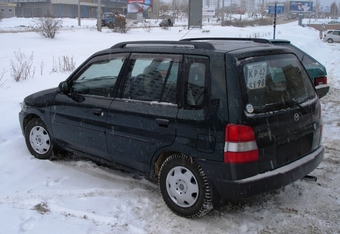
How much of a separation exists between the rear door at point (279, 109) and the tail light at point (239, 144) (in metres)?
0.08

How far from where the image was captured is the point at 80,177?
198 inches

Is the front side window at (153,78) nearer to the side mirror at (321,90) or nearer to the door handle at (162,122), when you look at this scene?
the door handle at (162,122)

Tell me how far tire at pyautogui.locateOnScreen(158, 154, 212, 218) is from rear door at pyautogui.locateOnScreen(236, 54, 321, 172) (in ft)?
2.01

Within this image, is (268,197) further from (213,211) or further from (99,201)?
(99,201)

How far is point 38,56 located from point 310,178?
1362cm

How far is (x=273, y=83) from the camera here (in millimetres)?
3822

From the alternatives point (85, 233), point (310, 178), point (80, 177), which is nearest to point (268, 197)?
point (310, 178)

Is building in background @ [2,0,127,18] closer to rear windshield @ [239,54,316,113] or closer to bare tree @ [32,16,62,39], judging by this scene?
bare tree @ [32,16,62,39]

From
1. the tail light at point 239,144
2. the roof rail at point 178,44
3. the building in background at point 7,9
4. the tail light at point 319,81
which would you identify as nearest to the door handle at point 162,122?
the tail light at point 239,144

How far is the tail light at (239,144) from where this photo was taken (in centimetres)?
345

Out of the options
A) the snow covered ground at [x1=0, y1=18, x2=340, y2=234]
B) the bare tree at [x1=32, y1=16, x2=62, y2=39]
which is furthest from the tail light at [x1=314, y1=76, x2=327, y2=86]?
the bare tree at [x1=32, y1=16, x2=62, y2=39]

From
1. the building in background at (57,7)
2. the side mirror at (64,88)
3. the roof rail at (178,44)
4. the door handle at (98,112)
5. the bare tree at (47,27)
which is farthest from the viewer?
the building in background at (57,7)

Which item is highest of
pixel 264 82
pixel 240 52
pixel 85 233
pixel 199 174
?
pixel 240 52

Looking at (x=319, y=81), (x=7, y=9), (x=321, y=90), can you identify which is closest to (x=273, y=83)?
(x=321, y=90)
